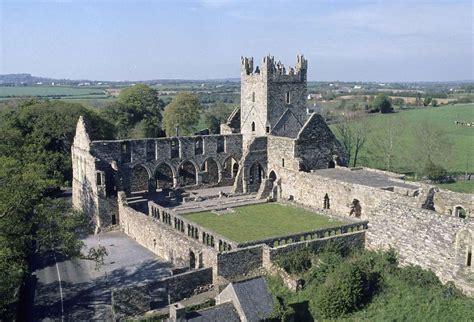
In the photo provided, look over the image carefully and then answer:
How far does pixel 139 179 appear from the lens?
43750 mm

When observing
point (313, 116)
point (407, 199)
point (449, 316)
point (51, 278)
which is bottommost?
point (51, 278)

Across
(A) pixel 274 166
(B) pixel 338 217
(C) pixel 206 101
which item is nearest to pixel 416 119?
(A) pixel 274 166

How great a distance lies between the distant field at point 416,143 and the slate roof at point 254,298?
43.7 meters

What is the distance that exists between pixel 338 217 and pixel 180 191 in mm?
15390

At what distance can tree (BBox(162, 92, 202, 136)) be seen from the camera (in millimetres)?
70375

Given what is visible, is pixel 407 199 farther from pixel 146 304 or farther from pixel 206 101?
pixel 206 101

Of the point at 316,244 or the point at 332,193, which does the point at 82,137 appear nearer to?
the point at 332,193

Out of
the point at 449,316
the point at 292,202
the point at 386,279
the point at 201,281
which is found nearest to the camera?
the point at 449,316

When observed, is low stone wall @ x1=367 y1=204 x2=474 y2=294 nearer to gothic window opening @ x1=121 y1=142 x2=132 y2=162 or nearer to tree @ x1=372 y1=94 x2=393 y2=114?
gothic window opening @ x1=121 y1=142 x2=132 y2=162

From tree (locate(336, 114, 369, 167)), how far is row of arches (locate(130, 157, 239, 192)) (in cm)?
2054

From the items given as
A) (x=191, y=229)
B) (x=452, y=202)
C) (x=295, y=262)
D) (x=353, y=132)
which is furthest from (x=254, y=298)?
(x=353, y=132)

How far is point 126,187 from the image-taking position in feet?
133

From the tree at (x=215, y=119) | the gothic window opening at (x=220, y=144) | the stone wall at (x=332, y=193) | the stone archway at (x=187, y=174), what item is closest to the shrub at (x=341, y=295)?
the stone wall at (x=332, y=193)

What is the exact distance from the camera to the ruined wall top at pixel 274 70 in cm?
4280
